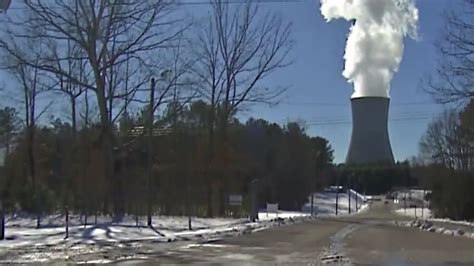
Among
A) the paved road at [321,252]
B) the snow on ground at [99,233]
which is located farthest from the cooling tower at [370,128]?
the paved road at [321,252]

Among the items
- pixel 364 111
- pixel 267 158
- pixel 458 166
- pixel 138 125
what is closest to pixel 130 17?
pixel 138 125

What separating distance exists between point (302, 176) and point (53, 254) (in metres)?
74.3

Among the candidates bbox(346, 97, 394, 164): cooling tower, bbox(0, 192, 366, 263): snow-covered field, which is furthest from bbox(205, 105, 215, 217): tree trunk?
bbox(346, 97, 394, 164): cooling tower

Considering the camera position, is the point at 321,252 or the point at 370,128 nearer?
the point at 321,252

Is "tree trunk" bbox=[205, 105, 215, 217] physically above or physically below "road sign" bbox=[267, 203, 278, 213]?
above

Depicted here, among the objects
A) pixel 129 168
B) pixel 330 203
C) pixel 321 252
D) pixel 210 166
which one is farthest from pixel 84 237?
pixel 330 203

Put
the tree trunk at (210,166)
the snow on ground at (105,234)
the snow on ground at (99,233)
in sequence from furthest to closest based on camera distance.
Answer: the tree trunk at (210,166) → the snow on ground at (99,233) → the snow on ground at (105,234)

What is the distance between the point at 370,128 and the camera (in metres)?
84.6

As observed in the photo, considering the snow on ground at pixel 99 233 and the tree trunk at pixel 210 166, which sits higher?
the tree trunk at pixel 210 166

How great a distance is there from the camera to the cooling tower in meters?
81.8

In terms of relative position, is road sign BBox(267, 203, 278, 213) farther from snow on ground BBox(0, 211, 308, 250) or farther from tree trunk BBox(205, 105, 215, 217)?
snow on ground BBox(0, 211, 308, 250)

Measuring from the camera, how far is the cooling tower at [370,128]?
81750mm

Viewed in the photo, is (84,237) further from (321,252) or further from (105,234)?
(321,252)

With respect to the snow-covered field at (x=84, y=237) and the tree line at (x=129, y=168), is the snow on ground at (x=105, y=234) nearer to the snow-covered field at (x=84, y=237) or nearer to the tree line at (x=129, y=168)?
the snow-covered field at (x=84, y=237)
